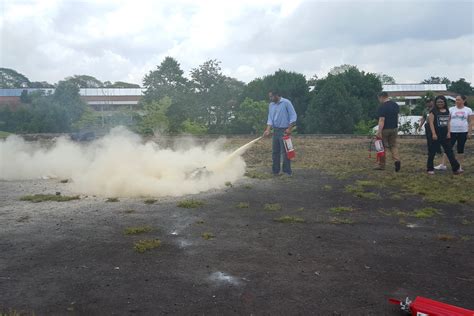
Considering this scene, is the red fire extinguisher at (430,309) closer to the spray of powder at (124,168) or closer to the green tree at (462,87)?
the spray of powder at (124,168)

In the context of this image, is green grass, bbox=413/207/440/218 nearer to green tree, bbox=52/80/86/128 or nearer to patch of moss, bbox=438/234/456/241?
patch of moss, bbox=438/234/456/241

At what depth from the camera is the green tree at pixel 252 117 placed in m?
38.8

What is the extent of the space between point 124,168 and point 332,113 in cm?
2830

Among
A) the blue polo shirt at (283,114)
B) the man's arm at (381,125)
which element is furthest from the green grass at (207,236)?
the man's arm at (381,125)

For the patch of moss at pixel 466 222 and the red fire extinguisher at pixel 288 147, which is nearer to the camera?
the patch of moss at pixel 466 222

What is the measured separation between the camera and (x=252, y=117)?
127 feet

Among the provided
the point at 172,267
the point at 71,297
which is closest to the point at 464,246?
the point at 172,267

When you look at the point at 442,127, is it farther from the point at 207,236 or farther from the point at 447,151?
the point at 207,236

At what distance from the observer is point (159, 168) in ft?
33.9

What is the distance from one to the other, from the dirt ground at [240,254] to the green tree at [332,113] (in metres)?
27.4

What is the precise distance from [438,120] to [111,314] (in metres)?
9.91

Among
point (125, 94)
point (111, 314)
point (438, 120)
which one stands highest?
point (125, 94)

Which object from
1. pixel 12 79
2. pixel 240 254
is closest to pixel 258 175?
pixel 240 254

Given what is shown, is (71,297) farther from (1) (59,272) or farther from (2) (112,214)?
(2) (112,214)
